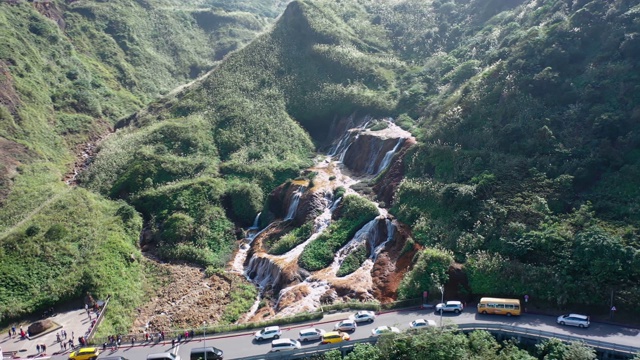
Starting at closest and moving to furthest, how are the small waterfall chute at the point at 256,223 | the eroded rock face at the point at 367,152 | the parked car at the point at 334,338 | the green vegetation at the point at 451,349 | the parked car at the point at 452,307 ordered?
1. the green vegetation at the point at 451,349
2. the parked car at the point at 334,338
3. the parked car at the point at 452,307
4. the small waterfall chute at the point at 256,223
5. the eroded rock face at the point at 367,152

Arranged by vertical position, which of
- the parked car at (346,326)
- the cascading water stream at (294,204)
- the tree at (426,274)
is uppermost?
the cascading water stream at (294,204)

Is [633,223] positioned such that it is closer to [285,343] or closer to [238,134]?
[285,343]

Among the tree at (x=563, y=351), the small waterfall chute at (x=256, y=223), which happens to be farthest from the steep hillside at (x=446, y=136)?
the tree at (x=563, y=351)

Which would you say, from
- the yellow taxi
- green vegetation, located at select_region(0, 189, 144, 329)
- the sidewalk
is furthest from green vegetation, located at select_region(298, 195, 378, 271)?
the yellow taxi

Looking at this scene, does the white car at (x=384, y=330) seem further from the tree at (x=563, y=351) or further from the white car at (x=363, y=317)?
the tree at (x=563, y=351)

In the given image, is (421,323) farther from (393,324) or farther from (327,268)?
(327,268)

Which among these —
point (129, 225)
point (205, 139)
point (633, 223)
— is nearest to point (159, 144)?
point (205, 139)

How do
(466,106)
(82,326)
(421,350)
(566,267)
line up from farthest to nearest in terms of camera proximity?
1. (466,106)
2. (82,326)
3. (566,267)
4. (421,350)
